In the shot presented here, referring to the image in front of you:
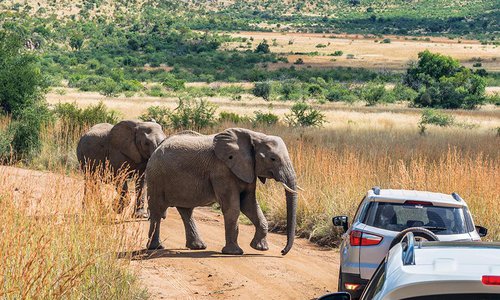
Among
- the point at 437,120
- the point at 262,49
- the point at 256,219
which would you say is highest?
the point at 256,219

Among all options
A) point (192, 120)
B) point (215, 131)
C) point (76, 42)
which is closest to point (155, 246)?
point (215, 131)

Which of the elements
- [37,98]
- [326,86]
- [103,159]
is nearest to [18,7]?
[326,86]

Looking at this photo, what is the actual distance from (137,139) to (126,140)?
31 centimetres

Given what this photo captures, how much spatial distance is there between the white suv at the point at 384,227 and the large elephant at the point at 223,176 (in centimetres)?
428

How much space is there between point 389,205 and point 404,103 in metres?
50.5

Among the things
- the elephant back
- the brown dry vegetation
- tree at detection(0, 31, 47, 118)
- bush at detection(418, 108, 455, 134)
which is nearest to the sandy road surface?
the elephant back

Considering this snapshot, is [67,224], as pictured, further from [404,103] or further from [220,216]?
[404,103]

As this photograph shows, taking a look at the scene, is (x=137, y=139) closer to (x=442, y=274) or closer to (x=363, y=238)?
(x=363, y=238)

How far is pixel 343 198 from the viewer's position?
16.9m

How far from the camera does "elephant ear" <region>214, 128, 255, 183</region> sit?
48.2 ft

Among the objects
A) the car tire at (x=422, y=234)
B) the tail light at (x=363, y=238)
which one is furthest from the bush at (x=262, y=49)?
the car tire at (x=422, y=234)

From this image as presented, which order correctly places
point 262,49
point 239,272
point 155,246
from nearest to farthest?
point 239,272 < point 155,246 < point 262,49

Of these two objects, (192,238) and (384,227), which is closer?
(384,227)

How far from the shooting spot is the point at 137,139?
1830cm
